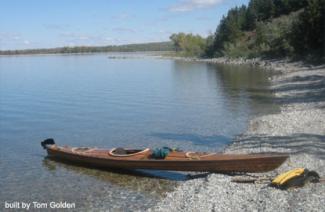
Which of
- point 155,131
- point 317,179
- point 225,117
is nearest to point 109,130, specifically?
point 155,131

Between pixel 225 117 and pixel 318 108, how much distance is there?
5.89m

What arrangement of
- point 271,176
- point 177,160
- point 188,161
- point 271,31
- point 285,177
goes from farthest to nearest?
point 271,31 → point 177,160 → point 188,161 → point 271,176 → point 285,177

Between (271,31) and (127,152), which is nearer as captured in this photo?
(127,152)

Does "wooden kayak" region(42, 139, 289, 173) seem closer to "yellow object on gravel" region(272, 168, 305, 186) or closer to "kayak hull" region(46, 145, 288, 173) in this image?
"kayak hull" region(46, 145, 288, 173)

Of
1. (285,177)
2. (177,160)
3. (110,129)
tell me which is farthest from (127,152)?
(110,129)

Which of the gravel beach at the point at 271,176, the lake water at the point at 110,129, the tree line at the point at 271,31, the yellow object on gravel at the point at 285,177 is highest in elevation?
the tree line at the point at 271,31

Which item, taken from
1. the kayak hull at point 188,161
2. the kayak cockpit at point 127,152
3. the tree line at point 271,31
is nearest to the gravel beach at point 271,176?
the kayak hull at point 188,161

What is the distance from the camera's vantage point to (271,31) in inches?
4222

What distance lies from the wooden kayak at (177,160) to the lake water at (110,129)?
0.48 meters

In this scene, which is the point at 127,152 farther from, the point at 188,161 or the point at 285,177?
the point at 285,177

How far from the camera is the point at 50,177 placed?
61.5 ft

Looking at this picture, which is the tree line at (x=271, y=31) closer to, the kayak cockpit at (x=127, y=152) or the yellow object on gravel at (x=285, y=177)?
the kayak cockpit at (x=127, y=152)

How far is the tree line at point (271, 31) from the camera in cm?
7350

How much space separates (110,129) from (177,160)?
12305 mm
